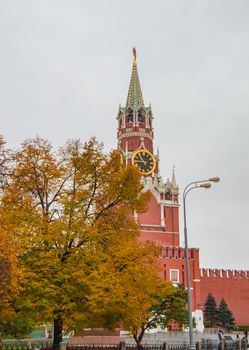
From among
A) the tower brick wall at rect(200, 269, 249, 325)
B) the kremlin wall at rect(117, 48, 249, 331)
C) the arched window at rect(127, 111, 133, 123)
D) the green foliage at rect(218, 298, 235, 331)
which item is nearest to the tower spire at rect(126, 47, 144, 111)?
the kremlin wall at rect(117, 48, 249, 331)

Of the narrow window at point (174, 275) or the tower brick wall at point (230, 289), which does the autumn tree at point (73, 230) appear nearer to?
the narrow window at point (174, 275)

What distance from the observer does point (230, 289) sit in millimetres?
73875

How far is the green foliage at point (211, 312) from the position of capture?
67562 mm

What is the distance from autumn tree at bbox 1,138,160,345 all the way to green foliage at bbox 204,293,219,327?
46.3 metres

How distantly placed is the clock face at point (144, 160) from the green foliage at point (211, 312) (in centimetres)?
2195

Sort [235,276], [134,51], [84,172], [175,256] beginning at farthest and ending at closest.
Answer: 1. [134,51]
2. [235,276]
3. [175,256]
4. [84,172]

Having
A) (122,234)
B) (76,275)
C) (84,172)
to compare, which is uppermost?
(84,172)

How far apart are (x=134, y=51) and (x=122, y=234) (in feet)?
235

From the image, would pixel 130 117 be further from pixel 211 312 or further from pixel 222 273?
pixel 211 312

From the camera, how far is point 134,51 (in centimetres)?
9125

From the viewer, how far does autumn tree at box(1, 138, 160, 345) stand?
2033 centimetres

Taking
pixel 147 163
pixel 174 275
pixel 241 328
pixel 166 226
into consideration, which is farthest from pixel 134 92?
pixel 241 328

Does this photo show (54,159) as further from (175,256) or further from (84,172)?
(175,256)

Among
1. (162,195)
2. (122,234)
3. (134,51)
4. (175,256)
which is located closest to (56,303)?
(122,234)
